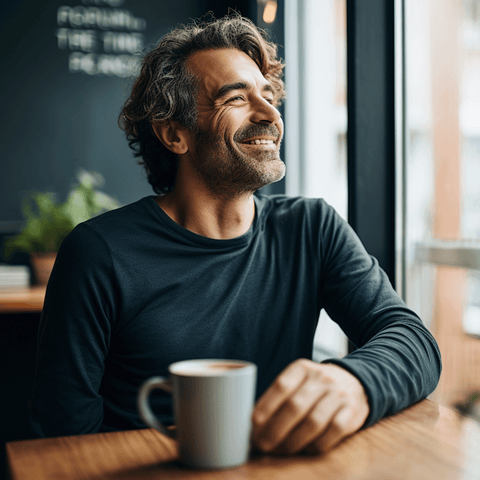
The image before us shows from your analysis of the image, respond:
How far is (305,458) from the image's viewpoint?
23.1 inches

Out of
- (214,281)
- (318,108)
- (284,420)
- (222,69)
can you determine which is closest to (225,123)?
(222,69)

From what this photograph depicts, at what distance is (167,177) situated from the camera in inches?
60.5

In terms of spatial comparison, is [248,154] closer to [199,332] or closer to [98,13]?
[199,332]

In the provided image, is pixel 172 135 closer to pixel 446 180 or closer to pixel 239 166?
pixel 239 166

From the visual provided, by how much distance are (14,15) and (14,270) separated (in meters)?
1.27

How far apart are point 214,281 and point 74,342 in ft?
0.99

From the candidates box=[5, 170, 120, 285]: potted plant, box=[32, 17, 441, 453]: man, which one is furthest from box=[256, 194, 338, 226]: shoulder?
box=[5, 170, 120, 285]: potted plant

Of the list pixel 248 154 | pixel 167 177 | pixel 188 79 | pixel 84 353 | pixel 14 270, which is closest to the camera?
pixel 84 353

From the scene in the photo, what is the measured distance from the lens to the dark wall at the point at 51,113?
2.50 metres

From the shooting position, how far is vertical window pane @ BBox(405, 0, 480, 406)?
1.17 m

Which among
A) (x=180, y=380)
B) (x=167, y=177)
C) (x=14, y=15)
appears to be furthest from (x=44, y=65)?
(x=180, y=380)

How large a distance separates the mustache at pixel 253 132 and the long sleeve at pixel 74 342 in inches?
17.1

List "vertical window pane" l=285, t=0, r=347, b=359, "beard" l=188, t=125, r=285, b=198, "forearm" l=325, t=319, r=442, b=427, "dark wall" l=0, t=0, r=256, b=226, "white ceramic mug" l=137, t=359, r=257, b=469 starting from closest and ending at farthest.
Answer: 1. "white ceramic mug" l=137, t=359, r=257, b=469
2. "forearm" l=325, t=319, r=442, b=427
3. "beard" l=188, t=125, r=285, b=198
4. "vertical window pane" l=285, t=0, r=347, b=359
5. "dark wall" l=0, t=0, r=256, b=226

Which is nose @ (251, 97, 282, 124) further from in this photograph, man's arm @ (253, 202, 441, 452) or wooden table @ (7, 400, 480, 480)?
wooden table @ (7, 400, 480, 480)
